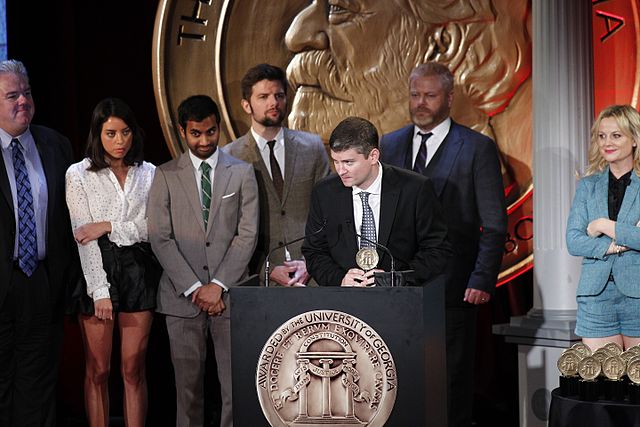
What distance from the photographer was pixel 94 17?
578cm

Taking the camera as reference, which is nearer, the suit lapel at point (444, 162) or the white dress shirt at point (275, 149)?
the suit lapel at point (444, 162)

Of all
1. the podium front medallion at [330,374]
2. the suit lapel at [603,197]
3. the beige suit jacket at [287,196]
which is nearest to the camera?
the podium front medallion at [330,374]

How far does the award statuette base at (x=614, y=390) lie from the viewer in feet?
11.8

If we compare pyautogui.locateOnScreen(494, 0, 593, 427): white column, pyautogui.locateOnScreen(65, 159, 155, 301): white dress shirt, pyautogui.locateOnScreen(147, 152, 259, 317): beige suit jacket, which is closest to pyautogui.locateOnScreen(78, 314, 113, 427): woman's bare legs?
pyautogui.locateOnScreen(65, 159, 155, 301): white dress shirt

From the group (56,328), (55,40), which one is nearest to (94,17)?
(55,40)

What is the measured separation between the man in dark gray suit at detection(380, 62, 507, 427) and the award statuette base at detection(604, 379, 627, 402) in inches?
45.4

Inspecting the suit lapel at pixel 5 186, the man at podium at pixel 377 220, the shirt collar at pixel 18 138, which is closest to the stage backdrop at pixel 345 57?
the shirt collar at pixel 18 138

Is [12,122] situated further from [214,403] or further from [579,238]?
[579,238]

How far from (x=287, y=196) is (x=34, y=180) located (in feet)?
3.89

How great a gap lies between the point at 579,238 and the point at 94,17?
316 cm

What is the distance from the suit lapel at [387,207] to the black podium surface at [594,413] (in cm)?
89

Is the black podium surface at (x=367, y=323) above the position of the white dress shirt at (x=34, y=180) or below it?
below

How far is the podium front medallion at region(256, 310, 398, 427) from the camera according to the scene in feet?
10.7

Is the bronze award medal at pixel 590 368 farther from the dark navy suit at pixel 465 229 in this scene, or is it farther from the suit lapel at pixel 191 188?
the suit lapel at pixel 191 188
